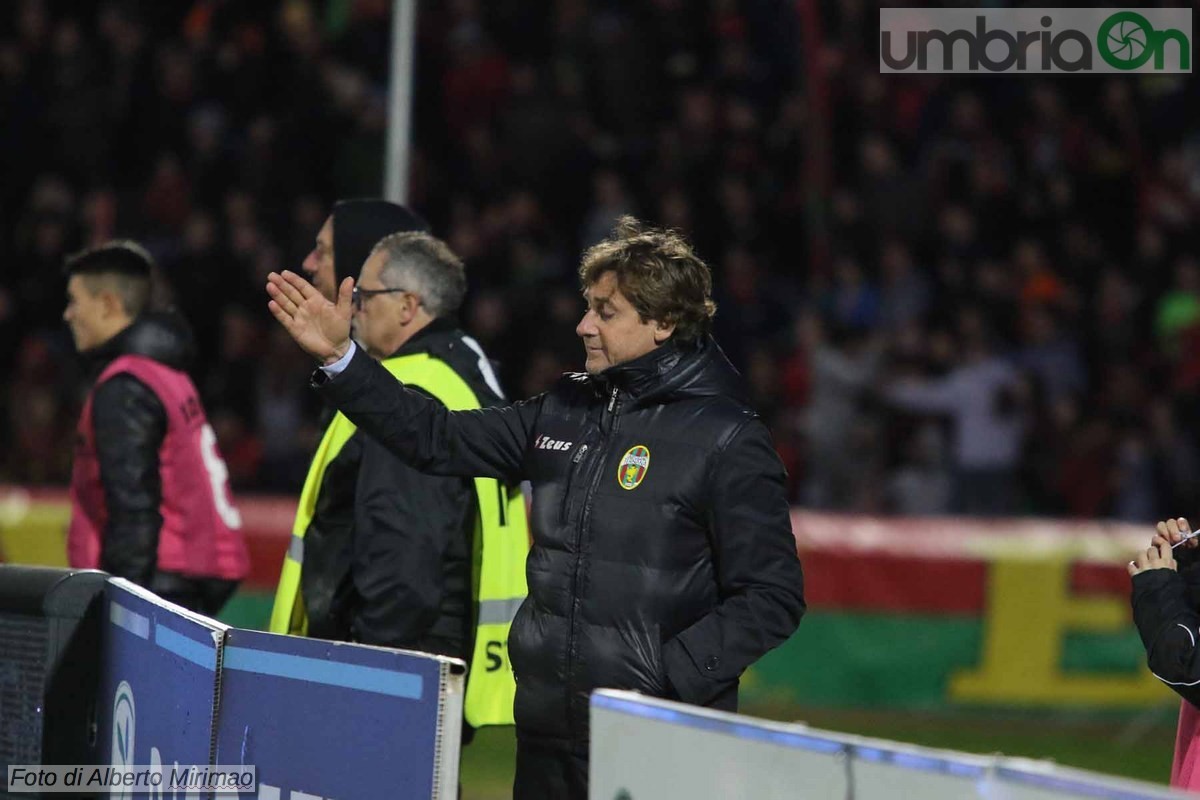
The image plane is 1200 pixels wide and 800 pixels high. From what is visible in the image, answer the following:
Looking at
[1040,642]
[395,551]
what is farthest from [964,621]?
[395,551]

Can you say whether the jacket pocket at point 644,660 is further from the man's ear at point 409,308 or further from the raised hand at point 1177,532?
the man's ear at point 409,308

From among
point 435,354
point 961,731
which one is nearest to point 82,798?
point 435,354

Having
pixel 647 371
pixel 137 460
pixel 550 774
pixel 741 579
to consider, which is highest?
pixel 647 371

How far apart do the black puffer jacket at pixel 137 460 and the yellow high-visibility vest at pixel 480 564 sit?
90cm

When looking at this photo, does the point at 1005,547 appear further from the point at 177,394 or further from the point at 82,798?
the point at 82,798

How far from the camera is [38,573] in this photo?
5.36 m

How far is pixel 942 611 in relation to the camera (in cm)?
1088

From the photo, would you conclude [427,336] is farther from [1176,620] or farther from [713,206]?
[713,206]

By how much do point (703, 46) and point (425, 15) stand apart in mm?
2341

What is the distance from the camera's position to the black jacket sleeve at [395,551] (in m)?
5.18

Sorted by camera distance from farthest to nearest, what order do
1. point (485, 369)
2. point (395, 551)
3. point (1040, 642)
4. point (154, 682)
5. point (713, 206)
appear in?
1. point (713, 206)
2. point (1040, 642)
3. point (485, 369)
4. point (395, 551)
5. point (154, 682)

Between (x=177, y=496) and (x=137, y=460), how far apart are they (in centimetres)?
30

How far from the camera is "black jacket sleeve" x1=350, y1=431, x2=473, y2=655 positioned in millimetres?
5176

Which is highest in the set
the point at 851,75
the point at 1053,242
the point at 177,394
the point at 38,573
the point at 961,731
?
the point at 851,75
